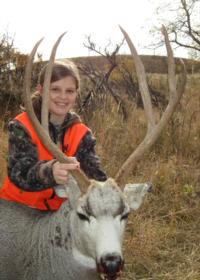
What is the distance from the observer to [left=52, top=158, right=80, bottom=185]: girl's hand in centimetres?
328

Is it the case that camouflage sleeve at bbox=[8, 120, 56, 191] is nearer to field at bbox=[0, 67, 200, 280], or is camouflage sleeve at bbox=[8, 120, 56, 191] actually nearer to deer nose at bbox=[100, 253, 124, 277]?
deer nose at bbox=[100, 253, 124, 277]

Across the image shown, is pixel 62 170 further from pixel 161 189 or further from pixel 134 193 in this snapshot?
pixel 161 189

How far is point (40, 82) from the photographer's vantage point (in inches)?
168

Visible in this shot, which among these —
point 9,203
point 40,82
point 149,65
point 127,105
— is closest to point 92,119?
point 127,105

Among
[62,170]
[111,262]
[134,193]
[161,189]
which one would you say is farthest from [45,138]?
[161,189]

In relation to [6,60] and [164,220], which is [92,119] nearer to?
[6,60]

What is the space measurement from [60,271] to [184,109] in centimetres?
574

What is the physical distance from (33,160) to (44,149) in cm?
15

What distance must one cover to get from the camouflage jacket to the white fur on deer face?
45 cm

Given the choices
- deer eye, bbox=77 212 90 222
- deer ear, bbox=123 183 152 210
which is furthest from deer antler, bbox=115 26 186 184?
deer eye, bbox=77 212 90 222

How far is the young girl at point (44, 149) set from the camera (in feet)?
12.8

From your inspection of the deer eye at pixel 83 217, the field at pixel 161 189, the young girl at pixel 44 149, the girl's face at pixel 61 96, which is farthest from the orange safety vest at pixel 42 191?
the field at pixel 161 189

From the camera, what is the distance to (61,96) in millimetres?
4141

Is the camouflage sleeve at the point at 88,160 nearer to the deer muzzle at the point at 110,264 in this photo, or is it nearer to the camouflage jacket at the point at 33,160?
the camouflage jacket at the point at 33,160
